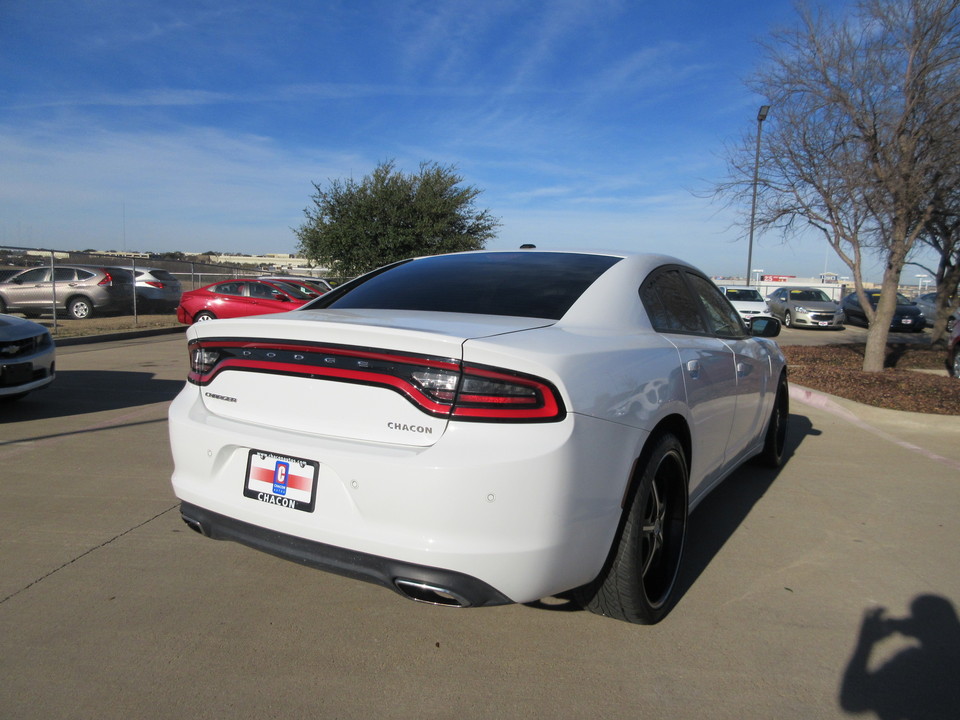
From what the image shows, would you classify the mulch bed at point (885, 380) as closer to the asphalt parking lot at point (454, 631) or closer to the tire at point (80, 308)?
the asphalt parking lot at point (454, 631)

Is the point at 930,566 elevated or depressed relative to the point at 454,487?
depressed

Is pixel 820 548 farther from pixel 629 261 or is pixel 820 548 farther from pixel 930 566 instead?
pixel 629 261

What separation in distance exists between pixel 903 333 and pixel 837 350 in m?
11.2

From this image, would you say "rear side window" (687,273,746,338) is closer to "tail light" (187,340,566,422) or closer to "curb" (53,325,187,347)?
"tail light" (187,340,566,422)

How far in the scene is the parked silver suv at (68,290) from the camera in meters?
18.8

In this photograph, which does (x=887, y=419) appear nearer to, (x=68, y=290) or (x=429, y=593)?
(x=429, y=593)

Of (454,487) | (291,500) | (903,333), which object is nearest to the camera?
(454,487)

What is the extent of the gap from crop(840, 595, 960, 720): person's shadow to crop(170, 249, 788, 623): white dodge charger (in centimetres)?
77

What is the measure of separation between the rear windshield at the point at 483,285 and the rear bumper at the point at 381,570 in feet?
3.74

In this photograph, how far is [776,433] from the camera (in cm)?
540

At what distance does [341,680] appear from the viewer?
2.53 metres

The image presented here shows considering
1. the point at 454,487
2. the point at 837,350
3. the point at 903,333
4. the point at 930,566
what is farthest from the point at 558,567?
the point at 903,333

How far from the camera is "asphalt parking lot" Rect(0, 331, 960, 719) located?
8.00ft

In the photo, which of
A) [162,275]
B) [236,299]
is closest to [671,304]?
[236,299]
